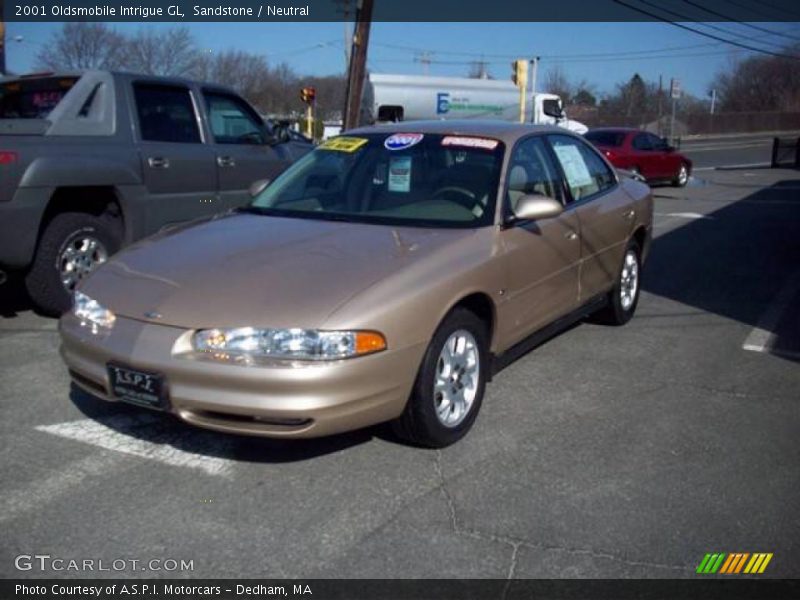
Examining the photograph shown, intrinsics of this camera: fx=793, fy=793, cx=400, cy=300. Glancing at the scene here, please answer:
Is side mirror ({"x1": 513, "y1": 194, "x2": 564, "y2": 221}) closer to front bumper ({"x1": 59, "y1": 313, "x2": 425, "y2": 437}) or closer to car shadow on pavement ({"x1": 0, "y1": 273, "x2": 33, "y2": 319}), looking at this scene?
front bumper ({"x1": 59, "y1": 313, "x2": 425, "y2": 437})

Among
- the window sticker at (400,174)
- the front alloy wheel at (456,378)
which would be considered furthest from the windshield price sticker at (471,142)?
the front alloy wheel at (456,378)

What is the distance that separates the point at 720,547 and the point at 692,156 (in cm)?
3726

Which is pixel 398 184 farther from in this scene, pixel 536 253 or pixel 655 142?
pixel 655 142

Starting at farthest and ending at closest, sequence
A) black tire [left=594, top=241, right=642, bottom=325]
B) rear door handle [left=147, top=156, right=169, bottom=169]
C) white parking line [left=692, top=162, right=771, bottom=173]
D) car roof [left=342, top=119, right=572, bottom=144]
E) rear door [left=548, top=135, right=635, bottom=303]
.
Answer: white parking line [left=692, top=162, right=771, bottom=173], rear door handle [left=147, top=156, right=169, bottom=169], black tire [left=594, top=241, right=642, bottom=325], rear door [left=548, top=135, right=635, bottom=303], car roof [left=342, top=119, right=572, bottom=144]

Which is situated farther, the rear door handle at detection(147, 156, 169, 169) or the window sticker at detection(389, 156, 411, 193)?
the rear door handle at detection(147, 156, 169, 169)

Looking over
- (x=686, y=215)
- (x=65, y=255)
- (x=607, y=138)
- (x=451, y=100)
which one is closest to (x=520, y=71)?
(x=607, y=138)

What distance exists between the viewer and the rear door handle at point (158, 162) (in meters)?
6.60

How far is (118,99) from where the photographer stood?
6527 mm

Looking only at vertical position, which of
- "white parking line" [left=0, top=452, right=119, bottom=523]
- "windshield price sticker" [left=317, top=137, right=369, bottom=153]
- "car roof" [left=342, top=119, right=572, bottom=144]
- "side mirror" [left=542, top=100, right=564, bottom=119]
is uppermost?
"side mirror" [left=542, top=100, right=564, bottom=119]

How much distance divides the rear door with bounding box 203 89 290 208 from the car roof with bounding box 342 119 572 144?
237 centimetres

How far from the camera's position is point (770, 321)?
6543mm

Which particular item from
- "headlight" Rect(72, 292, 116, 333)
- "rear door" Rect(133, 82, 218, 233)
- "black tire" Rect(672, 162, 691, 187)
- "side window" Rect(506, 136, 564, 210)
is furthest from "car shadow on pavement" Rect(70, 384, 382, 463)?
"black tire" Rect(672, 162, 691, 187)

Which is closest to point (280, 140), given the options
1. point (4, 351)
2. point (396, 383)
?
point (4, 351)

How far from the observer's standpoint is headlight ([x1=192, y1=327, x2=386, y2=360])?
323cm
